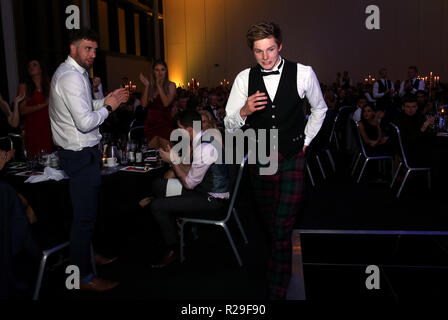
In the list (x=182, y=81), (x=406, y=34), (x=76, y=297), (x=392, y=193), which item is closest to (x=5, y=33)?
(x=76, y=297)

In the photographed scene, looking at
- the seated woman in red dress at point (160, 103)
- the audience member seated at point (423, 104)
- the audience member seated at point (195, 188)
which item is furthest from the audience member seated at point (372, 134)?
the audience member seated at point (195, 188)

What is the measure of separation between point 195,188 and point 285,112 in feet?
3.24

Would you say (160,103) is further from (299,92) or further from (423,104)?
(423,104)

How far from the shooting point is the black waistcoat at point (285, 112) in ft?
6.86

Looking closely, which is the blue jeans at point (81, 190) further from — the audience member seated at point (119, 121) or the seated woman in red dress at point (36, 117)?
the audience member seated at point (119, 121)

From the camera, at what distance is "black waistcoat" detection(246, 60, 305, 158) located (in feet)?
6.86

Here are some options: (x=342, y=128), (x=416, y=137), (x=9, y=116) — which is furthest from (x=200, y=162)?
(x=342, y=128)

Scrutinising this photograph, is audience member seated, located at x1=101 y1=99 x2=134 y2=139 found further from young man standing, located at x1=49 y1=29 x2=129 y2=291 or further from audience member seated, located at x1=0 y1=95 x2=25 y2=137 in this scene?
young man standing, located at x1=49 y1=29 x2=129 y2=291

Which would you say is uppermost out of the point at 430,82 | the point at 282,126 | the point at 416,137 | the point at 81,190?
the point at 430,82

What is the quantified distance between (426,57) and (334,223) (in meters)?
10.2

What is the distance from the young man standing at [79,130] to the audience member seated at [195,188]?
498mm

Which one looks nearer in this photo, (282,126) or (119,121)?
(282,126)

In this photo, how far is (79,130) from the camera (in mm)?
2285

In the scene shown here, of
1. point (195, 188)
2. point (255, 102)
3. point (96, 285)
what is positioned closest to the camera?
point (255, 102)
